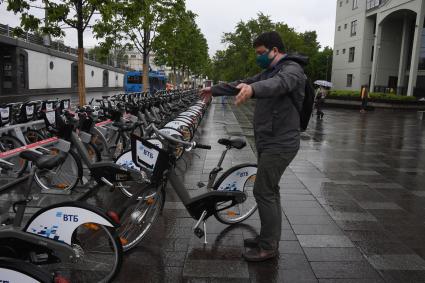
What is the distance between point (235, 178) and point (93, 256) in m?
1.63

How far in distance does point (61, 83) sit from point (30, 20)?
91.1ft

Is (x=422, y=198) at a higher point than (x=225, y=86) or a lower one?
lower

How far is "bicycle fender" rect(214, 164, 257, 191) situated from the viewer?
4121 mm

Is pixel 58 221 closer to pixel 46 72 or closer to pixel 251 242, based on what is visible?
pixel 251 242

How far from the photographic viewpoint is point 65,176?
17.5 feet

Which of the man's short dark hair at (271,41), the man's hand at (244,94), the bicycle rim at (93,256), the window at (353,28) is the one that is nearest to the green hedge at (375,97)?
the window at (353,28)

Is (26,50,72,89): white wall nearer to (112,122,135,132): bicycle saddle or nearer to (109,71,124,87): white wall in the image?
(109,71,124,87): white wall

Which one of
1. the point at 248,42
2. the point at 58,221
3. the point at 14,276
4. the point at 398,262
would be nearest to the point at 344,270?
the point at 398,262

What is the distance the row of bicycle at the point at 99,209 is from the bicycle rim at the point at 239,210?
1cm

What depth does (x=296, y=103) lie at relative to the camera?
338cm

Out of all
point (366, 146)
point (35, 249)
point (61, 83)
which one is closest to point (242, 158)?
point (366, 146)

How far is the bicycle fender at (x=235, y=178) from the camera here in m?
4.12

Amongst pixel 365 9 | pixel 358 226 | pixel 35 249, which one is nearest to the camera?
pixel 35 249

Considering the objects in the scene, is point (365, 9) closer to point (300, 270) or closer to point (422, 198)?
point (422, 198)
